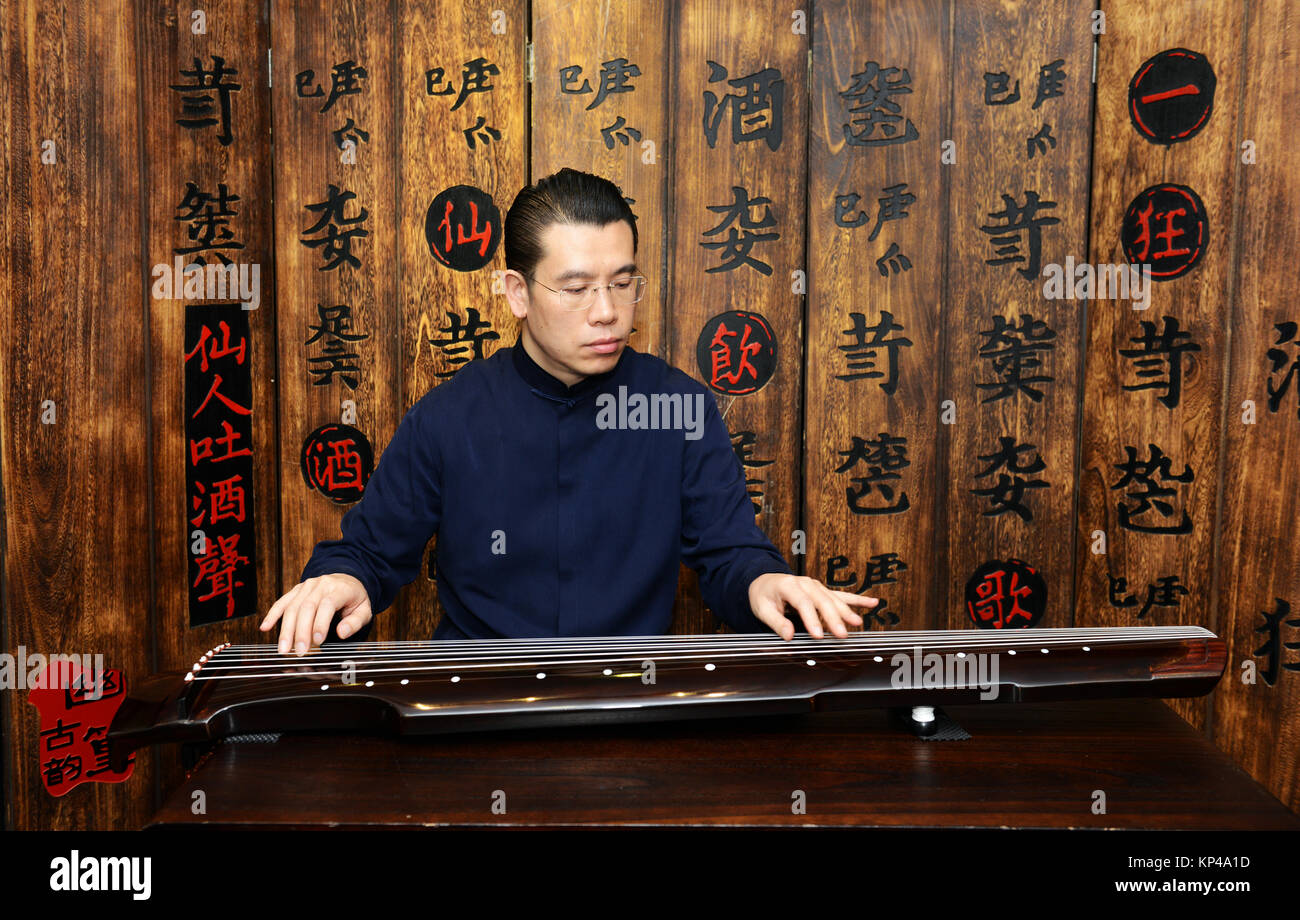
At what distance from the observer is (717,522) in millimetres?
2160

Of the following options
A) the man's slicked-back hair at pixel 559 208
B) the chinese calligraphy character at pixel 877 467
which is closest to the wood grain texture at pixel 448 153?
the man's slicked-back hair at pixel 559 208

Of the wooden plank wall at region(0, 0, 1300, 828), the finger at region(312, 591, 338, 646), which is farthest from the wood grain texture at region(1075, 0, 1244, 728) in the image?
the finger at region(312, 591, 338, 646)

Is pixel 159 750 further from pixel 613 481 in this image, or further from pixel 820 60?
pixel 820 60

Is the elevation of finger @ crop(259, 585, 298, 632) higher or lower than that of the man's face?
lower

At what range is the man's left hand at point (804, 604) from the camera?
1601 millimetres

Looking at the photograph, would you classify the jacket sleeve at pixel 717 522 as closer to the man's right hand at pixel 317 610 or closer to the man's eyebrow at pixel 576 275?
the man's eyebrow at pixel 576 275

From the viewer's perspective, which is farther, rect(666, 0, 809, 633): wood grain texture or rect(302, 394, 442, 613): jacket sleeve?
rect(666, 0, 809, 633): wood grain texture

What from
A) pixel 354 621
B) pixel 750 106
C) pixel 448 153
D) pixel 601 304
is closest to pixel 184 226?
pixel 448 153

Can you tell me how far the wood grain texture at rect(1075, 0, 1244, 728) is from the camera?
8.04 ft

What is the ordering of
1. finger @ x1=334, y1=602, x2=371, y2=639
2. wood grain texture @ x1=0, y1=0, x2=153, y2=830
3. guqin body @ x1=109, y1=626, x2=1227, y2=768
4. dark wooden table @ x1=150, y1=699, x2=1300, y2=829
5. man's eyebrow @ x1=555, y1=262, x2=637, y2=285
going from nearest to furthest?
1. dark wooden table @ x1=150, y1=699, x2=1300, y2=829
2. guqin body @ x1=109, y1=626, x2=1227, y2=768
3. finger @ x1=334, y1=602, x2=371, y2=639
4. man's eyebrow @ x1=555, y1=262, x2=637, y2=285
5. wood grain texture @ x1=0, y1=0, x2=153, y2=830

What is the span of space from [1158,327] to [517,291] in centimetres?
158

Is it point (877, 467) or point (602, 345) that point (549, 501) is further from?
point (877, 467)

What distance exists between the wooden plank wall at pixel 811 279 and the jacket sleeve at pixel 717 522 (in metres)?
0.48

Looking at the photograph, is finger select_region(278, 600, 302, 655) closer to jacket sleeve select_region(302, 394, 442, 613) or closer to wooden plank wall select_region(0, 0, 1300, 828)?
jacket sleeve select_region(302, 394, 442, 613)
